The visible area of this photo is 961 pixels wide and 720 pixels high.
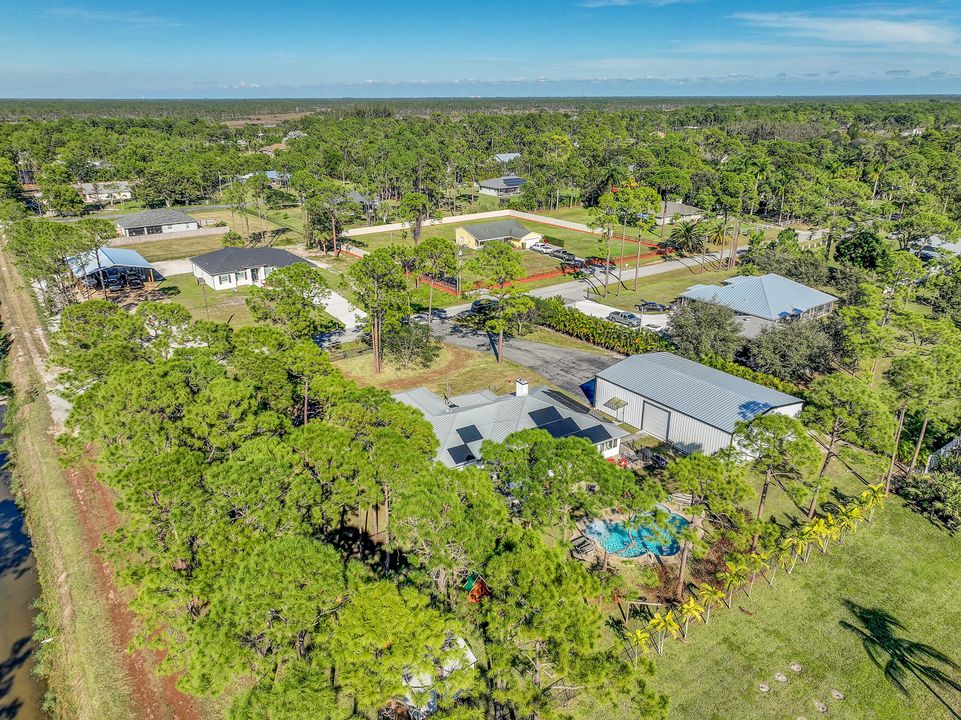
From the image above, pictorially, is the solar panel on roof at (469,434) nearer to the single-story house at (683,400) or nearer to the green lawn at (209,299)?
the single-story house at (683,400)

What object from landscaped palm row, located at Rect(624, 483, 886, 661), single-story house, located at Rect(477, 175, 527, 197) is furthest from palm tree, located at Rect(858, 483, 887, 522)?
single-story house, located at Rect(477, 175, 527, 197)

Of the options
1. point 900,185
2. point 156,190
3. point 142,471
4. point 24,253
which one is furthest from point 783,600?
point 156,190

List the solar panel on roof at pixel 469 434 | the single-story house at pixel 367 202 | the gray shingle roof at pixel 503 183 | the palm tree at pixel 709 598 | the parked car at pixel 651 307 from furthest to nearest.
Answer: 1. the gray shingle roof at pixel 503 183
2. the single-story house at pixel 367 202
3. the parked car at pixel 651 307
4. the solar panel on roof at pixel 469 434
5. the palm tree at pixel 709 598

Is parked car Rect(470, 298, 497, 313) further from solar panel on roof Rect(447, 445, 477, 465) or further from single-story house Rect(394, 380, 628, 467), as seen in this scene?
solar panel on roof Rect(447, 445, 477, 465)

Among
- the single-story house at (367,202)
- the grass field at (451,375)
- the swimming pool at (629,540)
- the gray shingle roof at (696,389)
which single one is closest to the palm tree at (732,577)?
the swimming pool at (629,540)

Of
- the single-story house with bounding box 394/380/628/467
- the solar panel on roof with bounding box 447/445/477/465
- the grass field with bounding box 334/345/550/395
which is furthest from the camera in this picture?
the grass field with bounding box 334/345/550/395

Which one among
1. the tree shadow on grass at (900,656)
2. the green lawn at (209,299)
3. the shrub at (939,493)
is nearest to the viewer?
the tree shadow on grass at (900,656)
